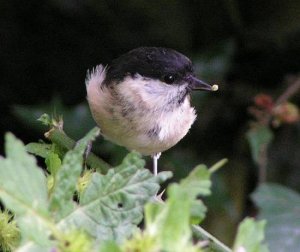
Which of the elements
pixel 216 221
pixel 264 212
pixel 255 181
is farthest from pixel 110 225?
pixel 255 181

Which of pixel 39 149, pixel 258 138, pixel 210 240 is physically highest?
pixel 258 138

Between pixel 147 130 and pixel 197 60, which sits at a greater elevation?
pixel 197 60

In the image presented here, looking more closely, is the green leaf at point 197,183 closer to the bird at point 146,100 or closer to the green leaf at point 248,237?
the green leaf at point 248,237

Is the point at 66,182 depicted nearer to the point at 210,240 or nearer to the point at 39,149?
the point at 210,240

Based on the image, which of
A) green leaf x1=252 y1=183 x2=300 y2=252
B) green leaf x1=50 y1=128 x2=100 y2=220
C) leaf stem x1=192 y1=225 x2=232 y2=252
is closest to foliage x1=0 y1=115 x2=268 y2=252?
green leaf x1=50 y1=128 x2=100 y2=220

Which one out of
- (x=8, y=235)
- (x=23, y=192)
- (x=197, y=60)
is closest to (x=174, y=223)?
(x=23, y=192)
